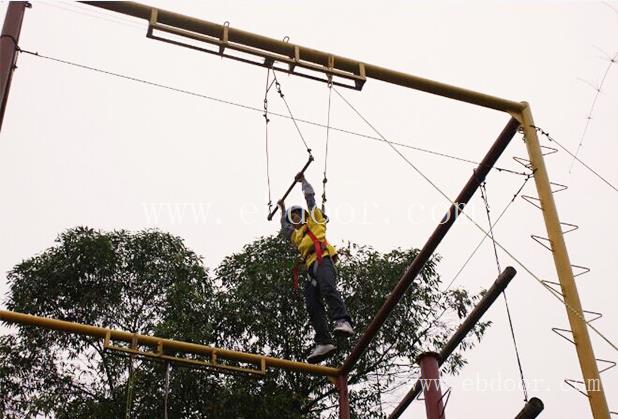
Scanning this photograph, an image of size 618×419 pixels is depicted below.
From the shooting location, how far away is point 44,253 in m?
12.7

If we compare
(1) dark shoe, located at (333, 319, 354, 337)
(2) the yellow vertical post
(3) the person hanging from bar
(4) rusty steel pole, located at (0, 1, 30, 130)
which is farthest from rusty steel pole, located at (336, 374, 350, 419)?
(4) rusty steel pole, located at (0, 1, 30, 130)

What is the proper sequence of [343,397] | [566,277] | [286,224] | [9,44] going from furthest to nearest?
[343,397] → [286,224] → [566,277] → [9,44]

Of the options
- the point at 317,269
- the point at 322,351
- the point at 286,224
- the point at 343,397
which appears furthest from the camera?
the point at 343,397

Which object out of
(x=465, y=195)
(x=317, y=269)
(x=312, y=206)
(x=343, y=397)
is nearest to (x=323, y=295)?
(x=317, y=269)

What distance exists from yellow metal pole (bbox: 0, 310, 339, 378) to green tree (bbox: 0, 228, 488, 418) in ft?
13.0

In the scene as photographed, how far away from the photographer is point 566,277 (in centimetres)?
575

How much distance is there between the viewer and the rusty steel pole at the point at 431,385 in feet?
19.4

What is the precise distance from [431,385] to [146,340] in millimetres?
2706

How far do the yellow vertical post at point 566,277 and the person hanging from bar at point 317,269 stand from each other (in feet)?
6.41

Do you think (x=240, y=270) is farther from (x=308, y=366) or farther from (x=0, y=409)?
(x=308, y=366)

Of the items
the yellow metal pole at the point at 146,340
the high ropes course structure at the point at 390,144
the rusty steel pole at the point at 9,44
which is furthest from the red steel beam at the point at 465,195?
the rusty steel pole at the point at 9,44

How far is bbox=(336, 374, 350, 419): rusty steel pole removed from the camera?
7.29 metres

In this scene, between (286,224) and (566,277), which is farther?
(286,224)

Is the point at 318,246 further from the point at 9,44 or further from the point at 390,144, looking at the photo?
the point at 9,44
